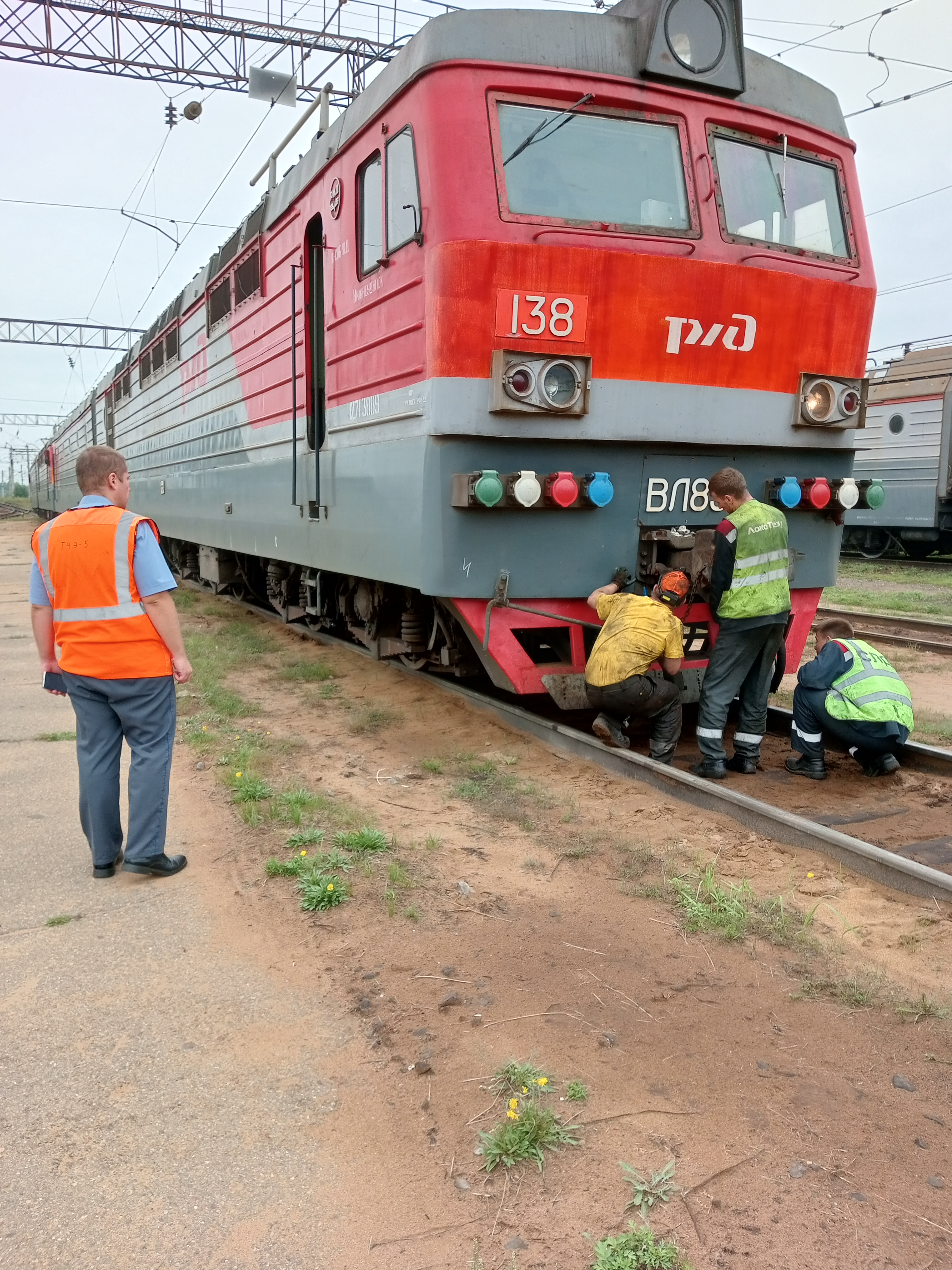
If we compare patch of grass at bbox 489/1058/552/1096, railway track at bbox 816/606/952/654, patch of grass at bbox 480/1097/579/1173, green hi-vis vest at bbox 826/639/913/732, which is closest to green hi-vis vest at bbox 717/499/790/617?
green hi-vis vest at bbox 826/639/913/732

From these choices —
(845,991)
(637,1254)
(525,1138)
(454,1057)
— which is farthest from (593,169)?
(637,1254)

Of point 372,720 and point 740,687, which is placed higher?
point 740,687

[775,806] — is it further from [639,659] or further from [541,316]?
[541,316]

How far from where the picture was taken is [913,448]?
1781 centimetres

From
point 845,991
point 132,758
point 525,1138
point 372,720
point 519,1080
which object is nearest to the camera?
point 525,1138

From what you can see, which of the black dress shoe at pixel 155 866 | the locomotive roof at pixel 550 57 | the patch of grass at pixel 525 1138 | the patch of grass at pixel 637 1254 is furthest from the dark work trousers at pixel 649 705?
the patch of grass at pixel 637 1254

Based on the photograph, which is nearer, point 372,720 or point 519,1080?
point 519,1080

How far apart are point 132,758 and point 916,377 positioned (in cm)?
1814

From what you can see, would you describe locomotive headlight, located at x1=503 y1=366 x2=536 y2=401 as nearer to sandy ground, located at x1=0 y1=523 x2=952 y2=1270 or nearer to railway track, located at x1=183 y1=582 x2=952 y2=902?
railway track, located at x1=183 y1=582 x2=952 y2=902

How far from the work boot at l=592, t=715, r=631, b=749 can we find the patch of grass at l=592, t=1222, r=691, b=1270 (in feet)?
11.0

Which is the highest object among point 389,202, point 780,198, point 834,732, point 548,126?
point 548,126

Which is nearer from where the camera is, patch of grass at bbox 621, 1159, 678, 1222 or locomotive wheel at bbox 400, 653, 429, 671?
patch of grass at bbox 621, 1159, 678, 1222

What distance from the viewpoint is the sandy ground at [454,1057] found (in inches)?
76.2

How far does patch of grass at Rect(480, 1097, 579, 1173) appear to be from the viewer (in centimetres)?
210
